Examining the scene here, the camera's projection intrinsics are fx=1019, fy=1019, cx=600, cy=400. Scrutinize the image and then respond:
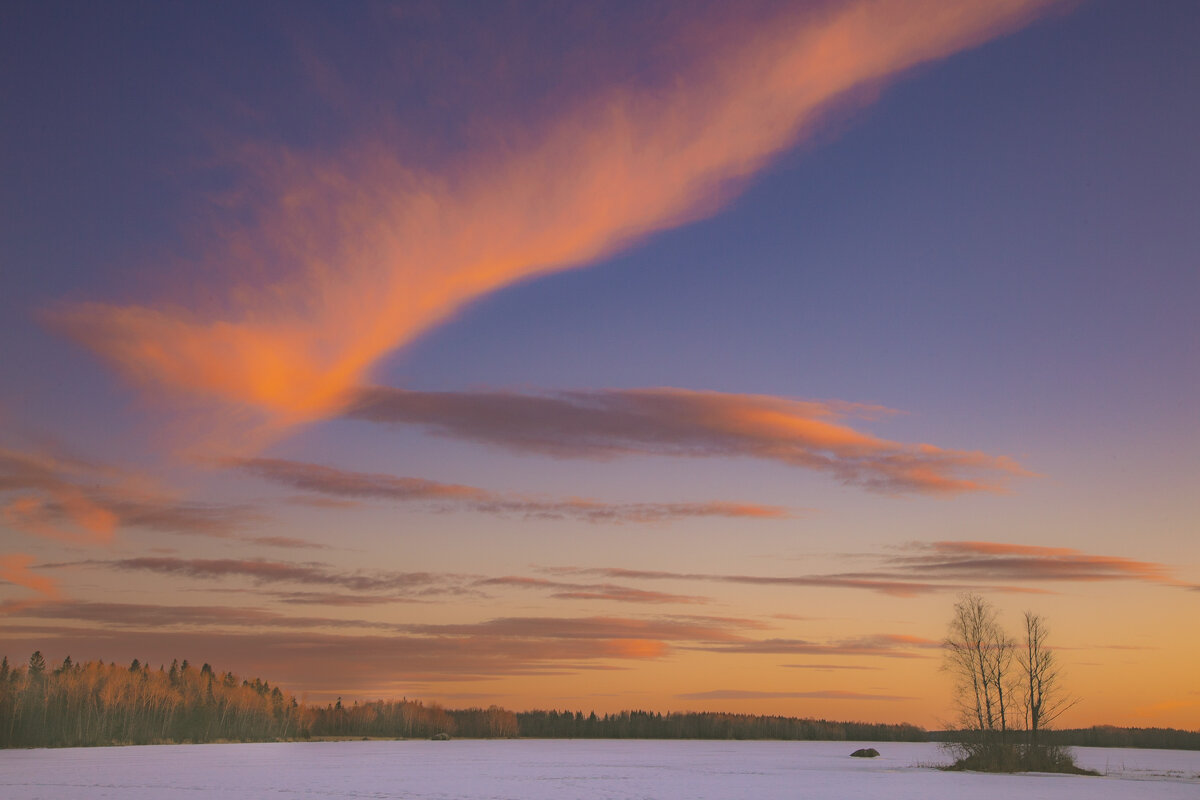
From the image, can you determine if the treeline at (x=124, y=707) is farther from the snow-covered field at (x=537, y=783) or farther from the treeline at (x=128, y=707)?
the snow-covered field at (x=537, y=783)

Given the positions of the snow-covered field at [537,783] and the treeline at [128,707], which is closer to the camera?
the snow-covered field at [537,783]

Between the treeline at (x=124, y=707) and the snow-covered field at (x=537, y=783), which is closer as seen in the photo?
the snow-covered field at (x=537, y=783)

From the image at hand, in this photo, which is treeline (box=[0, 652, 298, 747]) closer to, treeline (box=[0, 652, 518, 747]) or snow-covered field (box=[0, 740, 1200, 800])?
treeline (box=[0, 652, 518, 747])

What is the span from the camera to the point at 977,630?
7412 cm

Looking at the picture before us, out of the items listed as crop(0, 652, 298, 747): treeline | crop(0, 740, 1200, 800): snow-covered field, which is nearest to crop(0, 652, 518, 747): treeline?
crop(0, 652, 298, 747): treeline

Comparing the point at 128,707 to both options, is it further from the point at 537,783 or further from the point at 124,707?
the point at 537,783

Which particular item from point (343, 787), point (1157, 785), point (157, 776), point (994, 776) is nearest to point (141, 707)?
point (157, 776)

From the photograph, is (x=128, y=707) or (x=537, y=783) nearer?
(x=537, y=783)

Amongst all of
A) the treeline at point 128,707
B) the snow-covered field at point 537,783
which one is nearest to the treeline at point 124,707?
the treeline at point 128,707

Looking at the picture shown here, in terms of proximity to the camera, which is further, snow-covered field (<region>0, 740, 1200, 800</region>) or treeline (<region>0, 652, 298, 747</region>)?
treeline (<region>0, 652, 298, 747</region>)

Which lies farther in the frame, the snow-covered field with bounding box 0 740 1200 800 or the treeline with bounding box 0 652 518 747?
the treeline with bounding box 0 652 518 747

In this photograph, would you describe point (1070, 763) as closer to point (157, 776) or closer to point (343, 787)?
point (343, 787)

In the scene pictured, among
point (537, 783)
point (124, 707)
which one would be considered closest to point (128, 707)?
point (124, 707)

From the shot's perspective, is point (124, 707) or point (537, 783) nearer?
point (537, 783)
